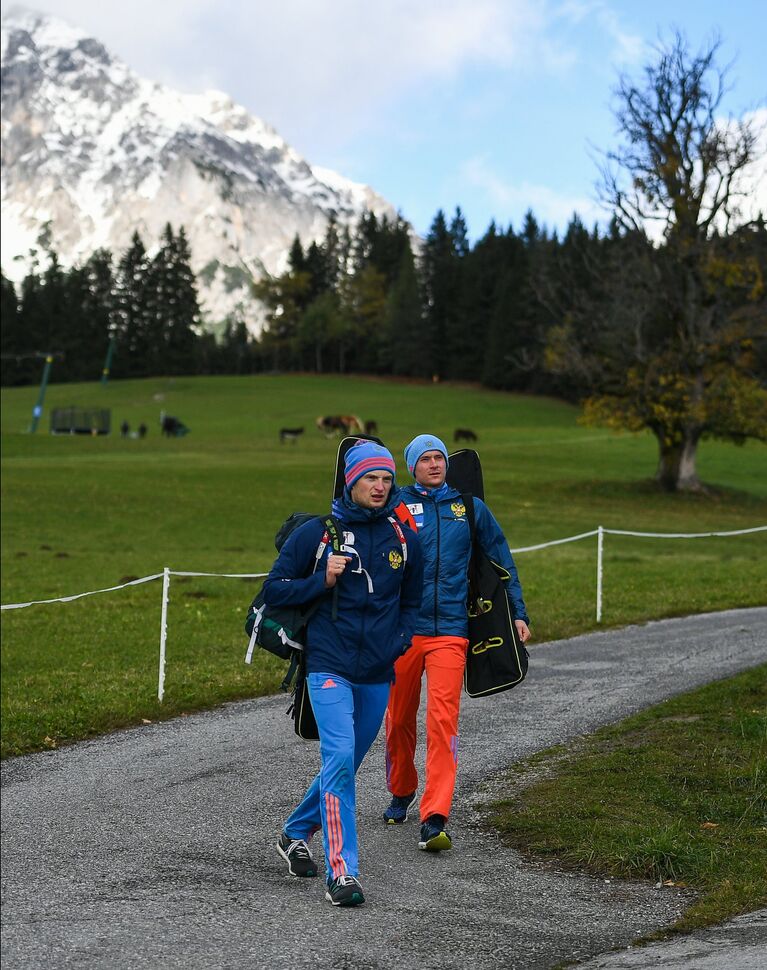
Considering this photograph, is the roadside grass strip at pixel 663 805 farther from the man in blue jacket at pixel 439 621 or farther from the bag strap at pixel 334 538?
the bag strap at pixel 334 538

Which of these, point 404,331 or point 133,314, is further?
point 133,314

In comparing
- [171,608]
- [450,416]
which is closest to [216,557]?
[171,608]

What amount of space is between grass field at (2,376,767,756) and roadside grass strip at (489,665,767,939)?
4.41 meters

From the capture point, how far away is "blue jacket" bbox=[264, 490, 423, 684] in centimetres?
637

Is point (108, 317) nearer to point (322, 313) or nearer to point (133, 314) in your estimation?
point (133, 314)

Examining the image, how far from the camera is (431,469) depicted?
7340 mm

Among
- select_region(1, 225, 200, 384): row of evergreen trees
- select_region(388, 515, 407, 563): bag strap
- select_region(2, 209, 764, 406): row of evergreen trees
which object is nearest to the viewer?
select_region(388, 515, 407, 563): bag strap

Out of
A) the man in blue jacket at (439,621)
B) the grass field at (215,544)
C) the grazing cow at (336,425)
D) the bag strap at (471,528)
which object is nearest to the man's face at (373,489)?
the man in blue jacket at (439,621)

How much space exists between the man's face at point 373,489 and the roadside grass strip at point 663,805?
2.32 metres

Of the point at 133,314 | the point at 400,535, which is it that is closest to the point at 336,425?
the point at 400,535

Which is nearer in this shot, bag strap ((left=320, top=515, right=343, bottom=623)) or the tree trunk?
bag strap ((left=320, top=515, right=343, bottom=623))

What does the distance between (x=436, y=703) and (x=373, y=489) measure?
158cm

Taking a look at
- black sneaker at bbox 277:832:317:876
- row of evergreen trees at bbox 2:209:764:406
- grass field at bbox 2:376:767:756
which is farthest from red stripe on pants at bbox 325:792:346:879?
row of evergreen trees at bbox 2:209:764:406

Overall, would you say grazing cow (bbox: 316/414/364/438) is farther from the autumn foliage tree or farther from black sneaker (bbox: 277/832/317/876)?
black sneaker (bbox: 277/832/317/876)
